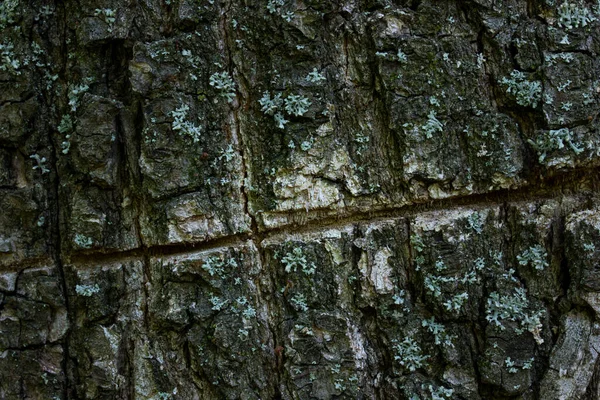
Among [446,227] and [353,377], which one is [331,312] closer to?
[353,377]

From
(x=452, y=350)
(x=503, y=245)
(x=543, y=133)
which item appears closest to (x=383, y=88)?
(x=543, y=133)

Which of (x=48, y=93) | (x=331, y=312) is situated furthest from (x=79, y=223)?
(x=331, y=312)

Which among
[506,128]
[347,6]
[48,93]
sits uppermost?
[347,6]

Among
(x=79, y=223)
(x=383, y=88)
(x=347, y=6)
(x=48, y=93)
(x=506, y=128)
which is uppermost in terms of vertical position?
(x=347, y=6)

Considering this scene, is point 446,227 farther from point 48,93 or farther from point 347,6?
point 48,93

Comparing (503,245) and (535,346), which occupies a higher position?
(503,245)

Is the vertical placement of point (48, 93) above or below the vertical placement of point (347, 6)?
below
